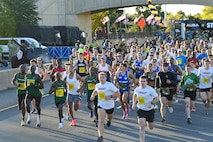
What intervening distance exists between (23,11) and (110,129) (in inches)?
1564

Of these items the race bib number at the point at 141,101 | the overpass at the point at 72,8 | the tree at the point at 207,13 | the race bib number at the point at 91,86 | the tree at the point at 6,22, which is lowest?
the race bib number at the point at 141,101

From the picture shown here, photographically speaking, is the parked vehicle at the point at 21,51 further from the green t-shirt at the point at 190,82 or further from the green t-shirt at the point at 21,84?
the green t-shirt at the point at 190,82

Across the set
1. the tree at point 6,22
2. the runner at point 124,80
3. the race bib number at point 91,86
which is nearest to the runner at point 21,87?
the race bib number at point 91,86

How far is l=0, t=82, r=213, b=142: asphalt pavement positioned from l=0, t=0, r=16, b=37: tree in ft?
105

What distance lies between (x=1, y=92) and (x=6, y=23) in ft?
90.1

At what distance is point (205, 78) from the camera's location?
12.8m

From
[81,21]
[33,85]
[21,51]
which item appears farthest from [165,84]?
[81,21]

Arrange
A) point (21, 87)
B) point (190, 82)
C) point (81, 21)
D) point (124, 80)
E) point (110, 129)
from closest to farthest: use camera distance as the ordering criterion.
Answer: point (110, 129) → point (21, 87) → point (190, 82) → point (124, 80) → point (81, 21)

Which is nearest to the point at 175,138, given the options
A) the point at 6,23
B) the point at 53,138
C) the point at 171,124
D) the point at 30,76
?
the point at 171,124

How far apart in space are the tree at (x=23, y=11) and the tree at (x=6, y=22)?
195 cm

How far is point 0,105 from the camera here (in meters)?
15.2

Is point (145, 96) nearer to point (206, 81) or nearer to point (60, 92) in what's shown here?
point (60, 92)

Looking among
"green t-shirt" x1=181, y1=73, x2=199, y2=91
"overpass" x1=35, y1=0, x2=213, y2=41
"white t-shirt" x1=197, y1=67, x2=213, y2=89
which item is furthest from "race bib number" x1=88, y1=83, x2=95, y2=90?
"overpass" x1=35, y1=0, x2=213, y2=41

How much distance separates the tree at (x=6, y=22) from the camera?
44438mm
